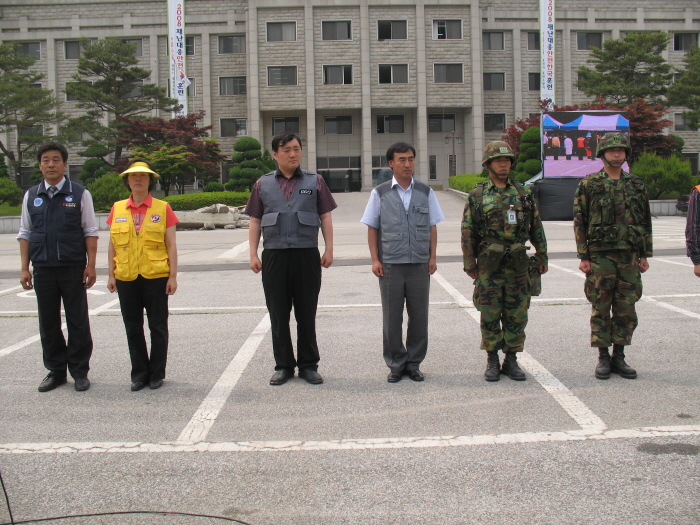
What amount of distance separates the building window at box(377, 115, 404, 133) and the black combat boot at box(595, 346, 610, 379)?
49.5m

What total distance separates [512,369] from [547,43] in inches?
1756

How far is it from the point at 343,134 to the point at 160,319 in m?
49.2

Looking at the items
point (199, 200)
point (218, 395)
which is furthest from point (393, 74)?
point (218, 395)

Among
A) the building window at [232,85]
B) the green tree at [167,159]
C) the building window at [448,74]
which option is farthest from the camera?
the building window at [232,85]

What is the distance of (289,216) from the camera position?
17.9ft

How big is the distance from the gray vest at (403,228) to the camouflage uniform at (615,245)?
1.26 metres

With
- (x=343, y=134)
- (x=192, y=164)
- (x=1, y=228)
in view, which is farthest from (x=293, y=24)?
(x=1, y=228)

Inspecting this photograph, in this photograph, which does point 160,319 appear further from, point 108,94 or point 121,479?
point 108,94

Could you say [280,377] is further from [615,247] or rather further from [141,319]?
[615,247]

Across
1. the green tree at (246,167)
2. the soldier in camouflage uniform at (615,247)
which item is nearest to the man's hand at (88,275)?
the soldier in camouflage uniform at (615,247)

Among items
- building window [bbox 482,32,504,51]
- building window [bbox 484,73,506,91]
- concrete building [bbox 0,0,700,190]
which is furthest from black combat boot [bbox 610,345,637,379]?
building window [bbox 482,32,504,51]

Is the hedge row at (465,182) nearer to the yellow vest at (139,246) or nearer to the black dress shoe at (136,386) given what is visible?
the yellow vest at (139,246)

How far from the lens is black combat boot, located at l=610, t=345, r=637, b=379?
5441 mm

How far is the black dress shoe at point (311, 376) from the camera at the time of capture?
550 cm
